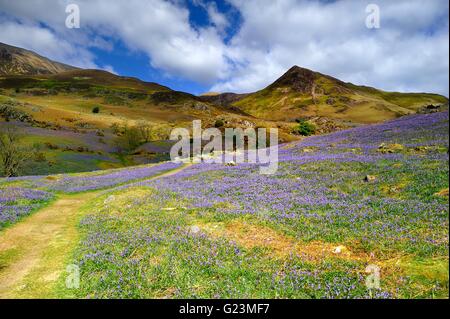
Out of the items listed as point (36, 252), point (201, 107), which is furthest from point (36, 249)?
point (201, 107)

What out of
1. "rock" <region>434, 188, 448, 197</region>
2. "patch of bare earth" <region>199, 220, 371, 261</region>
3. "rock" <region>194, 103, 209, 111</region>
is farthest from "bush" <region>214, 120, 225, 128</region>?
"rock" <region>194, 103, 209, 111</region>

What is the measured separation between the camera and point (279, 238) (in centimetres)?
1170

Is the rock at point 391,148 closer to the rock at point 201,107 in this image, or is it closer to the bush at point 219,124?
the bush at point 219,124

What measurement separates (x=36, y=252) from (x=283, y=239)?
35.8ft

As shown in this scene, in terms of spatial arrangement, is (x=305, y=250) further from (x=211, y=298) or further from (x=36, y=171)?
(x=36, y=171)

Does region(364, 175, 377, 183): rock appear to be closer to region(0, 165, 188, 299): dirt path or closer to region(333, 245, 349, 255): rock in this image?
region(333, 245, 349, 255): rock

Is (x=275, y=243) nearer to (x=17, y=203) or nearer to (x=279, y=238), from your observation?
(x=279, y=238)

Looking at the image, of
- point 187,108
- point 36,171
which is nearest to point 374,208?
point 36,171

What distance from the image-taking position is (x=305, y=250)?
1037 cm

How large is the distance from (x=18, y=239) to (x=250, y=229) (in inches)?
455

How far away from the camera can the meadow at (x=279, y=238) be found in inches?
322

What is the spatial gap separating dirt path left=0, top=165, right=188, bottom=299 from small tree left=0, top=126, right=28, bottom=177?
25.8 meters

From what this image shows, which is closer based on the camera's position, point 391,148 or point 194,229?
point 194,229

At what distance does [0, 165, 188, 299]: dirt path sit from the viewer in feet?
32.4
